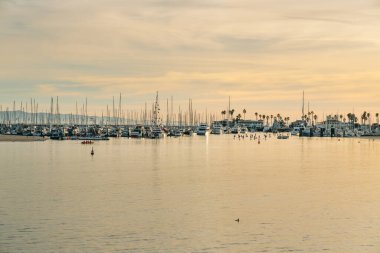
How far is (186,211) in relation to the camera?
52.9m

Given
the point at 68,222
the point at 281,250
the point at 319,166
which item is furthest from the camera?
the point at 319,166

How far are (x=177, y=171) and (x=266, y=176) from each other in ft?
49.2

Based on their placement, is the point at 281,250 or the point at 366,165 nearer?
the point at 281,250

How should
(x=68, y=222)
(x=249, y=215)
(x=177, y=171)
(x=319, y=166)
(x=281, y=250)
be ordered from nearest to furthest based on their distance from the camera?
(x=281, y=250) → (x=68, y=222) → (x=249, y=215) → (x=177, y=171) → (x=319, y=166)

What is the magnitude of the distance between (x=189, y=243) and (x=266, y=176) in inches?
1858

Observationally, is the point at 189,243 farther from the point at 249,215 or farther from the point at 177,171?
the point at 177,171

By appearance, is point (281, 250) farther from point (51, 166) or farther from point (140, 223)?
point (51, 166)

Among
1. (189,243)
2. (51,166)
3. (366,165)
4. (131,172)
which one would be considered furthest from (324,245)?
(366,165)

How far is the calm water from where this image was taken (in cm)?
4084

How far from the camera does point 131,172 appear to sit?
298ft

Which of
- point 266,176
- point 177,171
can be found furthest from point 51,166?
point 266,176

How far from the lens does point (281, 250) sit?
129 ft

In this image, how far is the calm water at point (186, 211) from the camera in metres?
40.8

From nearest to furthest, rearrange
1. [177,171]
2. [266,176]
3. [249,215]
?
[249,215], [266,176], [177,171]
